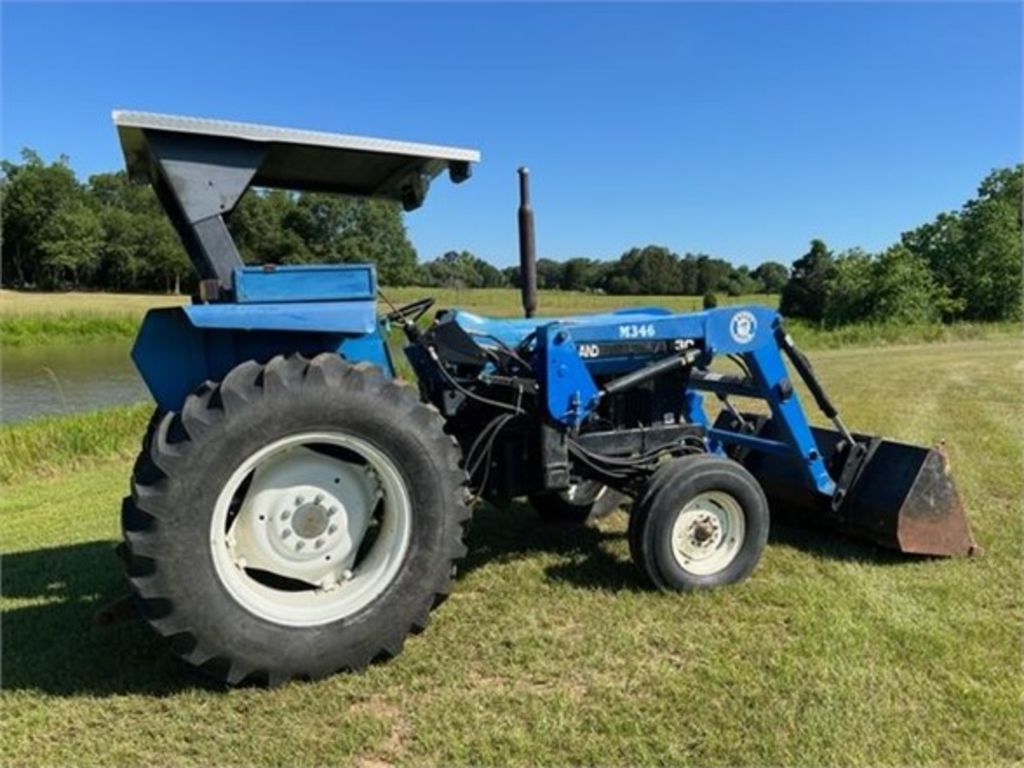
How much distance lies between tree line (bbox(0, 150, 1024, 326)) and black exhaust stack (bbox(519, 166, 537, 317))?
199cm

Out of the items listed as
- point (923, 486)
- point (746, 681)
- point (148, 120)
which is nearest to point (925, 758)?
point (746, 681)

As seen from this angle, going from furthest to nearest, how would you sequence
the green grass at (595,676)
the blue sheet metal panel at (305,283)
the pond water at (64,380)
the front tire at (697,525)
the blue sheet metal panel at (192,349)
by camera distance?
the pond water at (64,380) < the front tire at (697,525) < the blue sheet metal panel at (192,349) < the blue sheet metal panel at (305,283) < the green grass at (595,676)

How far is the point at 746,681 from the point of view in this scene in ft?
9.43

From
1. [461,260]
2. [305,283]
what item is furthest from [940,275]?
[305,283]

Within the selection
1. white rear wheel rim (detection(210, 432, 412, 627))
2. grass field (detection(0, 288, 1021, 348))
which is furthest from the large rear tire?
grass field (detection(0, 288, 1021, 348))

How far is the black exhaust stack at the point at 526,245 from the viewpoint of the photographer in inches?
193

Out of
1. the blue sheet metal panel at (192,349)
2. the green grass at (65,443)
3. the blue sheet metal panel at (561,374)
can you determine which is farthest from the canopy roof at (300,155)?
the green grass at (65,443)

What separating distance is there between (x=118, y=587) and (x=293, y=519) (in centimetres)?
142

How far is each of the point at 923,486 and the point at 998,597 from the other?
2.11 ft

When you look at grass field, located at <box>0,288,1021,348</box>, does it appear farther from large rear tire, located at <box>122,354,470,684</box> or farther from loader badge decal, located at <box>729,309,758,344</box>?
large rear tire, located at <box>122,354,470,684</box>

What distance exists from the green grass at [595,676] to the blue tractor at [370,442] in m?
0.19

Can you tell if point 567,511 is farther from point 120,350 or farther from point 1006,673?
point 120,350

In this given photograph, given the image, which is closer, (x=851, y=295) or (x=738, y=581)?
(x=738, y=581)

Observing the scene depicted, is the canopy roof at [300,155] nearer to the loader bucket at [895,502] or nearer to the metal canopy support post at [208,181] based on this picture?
the metal canopy support post at [208,181]
